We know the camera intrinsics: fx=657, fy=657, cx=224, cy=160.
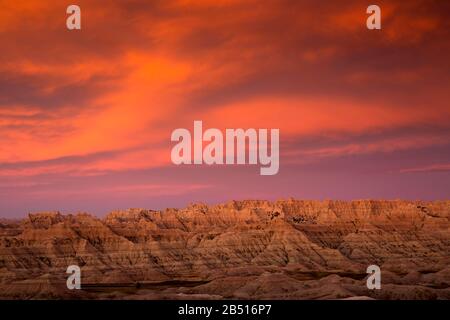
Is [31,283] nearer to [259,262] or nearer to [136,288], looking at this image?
[136,288]

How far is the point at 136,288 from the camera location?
156875 millimetres

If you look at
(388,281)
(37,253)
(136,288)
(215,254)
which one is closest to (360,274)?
(388,281)

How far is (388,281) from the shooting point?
506 feet

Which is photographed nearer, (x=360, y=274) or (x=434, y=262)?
(x=360, y=274)

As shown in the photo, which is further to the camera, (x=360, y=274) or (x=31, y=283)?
(x=360, y=274)
